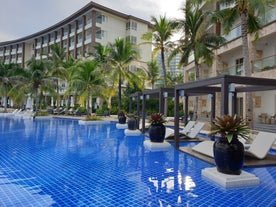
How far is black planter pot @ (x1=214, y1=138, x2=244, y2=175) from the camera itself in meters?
5.76

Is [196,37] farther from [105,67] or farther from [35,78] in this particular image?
[35,78]

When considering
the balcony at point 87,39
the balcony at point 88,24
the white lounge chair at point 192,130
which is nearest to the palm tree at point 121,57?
the white lounge chair at point 192,130

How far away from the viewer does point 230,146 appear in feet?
19.0

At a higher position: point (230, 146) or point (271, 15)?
point (271, 15)

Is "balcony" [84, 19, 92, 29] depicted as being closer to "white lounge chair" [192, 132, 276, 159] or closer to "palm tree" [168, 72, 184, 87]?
"palm tree" [168, 72, 184, 87]

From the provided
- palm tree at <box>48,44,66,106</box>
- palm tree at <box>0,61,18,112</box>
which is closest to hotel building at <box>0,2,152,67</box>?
palm tree at <box>0,61,18,112</box>

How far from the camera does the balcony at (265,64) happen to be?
A: 1581cm

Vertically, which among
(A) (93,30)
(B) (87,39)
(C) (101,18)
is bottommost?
(B) (87,39)

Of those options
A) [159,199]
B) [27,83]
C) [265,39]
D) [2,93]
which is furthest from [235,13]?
[2,93]

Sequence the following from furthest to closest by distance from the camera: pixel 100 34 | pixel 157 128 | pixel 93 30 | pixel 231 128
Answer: pixel 100 34
pixel 93 30
pixel 157 128
pixel 231 128

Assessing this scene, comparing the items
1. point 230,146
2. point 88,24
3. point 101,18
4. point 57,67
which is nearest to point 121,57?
point 57,67

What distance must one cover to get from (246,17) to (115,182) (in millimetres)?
12162

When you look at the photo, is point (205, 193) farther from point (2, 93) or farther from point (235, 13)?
point (2, 93)

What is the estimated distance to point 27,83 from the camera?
28.7 m
